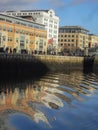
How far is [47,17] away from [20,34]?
47.9m

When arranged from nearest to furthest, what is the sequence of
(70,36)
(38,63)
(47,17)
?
(38,63), (47,17), (70,36)

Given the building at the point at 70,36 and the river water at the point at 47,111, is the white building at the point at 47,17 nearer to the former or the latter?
the building at the point at 70,36

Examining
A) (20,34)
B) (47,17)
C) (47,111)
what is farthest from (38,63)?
(47,17)

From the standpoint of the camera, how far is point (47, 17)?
6097 inches

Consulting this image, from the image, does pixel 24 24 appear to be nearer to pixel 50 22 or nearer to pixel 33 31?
pixel 33 31

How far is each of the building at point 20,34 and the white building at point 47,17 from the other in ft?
81.1

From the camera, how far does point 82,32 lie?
195 metres

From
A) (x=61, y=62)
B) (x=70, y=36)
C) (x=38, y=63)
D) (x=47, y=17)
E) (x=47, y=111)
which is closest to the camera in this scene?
(x=47, y=111)

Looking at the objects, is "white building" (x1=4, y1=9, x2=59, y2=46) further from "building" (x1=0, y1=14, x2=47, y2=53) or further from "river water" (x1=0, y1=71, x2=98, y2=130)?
"river water" (x1=0, y1=71, x2=98, y2=130)

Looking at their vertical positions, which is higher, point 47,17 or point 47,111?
point 47,17

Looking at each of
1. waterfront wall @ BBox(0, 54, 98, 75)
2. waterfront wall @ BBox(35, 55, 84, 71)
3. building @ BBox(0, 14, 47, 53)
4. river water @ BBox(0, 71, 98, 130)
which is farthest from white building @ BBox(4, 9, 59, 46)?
river water @ BBox(0, 71, 98, 130)

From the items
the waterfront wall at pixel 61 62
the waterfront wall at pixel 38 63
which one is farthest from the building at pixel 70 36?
the waterfront wall at pixel 61 62

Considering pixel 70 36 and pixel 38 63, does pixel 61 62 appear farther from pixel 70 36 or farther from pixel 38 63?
pixel 70 36

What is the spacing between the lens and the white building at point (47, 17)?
149m
